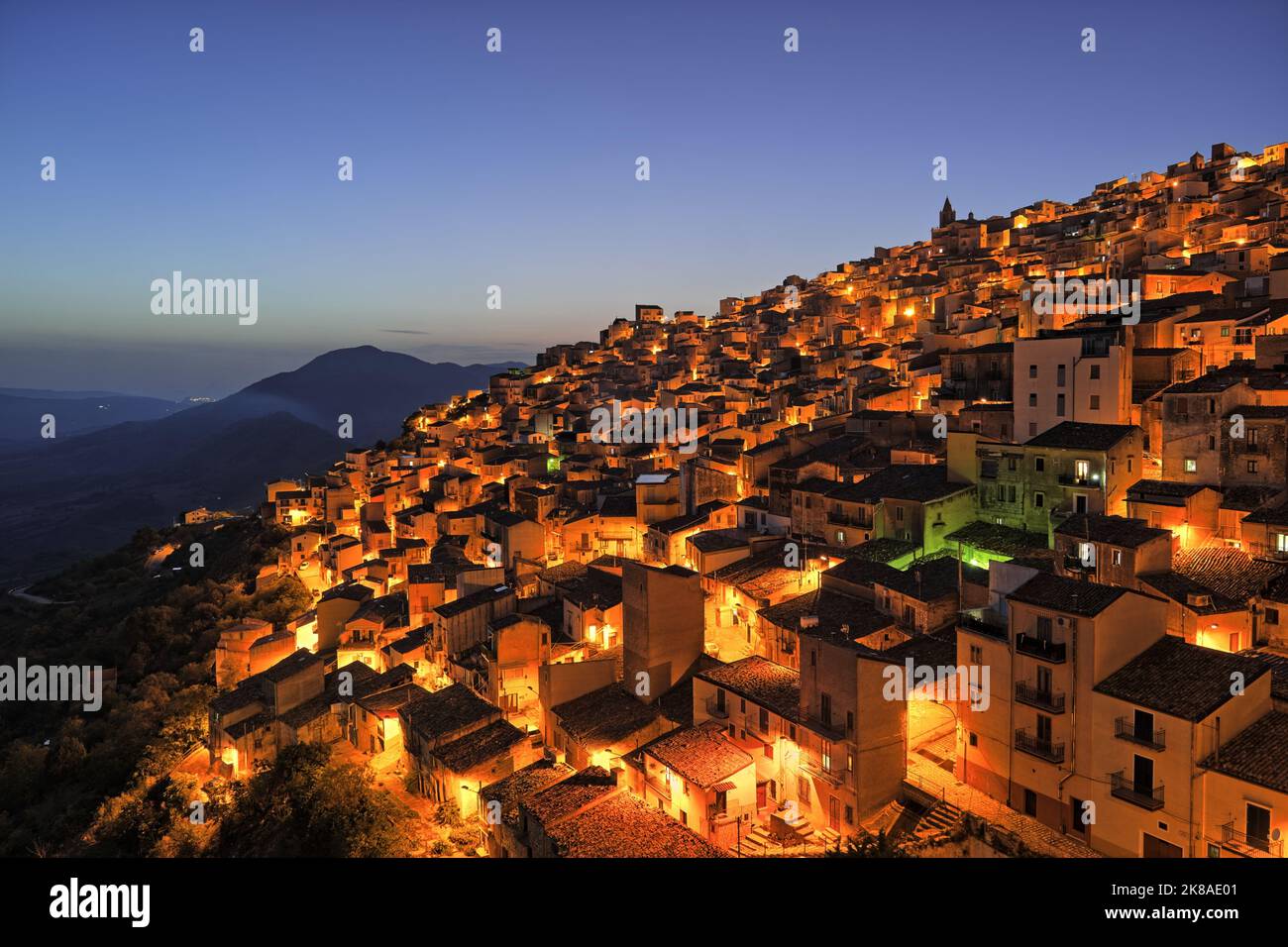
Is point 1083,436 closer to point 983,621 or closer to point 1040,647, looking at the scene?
point 983,621

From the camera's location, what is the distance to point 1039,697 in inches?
432

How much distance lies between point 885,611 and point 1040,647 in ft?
13.0

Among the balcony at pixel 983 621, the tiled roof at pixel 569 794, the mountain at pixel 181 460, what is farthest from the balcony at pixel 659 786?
the mountain at pixel 181 460

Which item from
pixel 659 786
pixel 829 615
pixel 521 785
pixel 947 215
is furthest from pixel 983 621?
pixel 947 215

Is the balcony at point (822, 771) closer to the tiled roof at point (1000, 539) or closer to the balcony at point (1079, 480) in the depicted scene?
the tiled roof at point (1000, 539)

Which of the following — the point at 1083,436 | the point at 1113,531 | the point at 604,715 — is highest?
the point at 1083,436

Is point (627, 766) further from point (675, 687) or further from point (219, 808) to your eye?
point (219, 808)

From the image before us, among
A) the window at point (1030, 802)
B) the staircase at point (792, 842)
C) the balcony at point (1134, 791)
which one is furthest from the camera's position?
the staircase at point (792, 842)

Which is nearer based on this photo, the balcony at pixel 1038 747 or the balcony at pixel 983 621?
the balcony at pixel 1038 747

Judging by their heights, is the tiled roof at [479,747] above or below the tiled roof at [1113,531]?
below

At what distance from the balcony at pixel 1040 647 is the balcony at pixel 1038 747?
1144 millimetres

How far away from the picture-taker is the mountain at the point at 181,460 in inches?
2940
